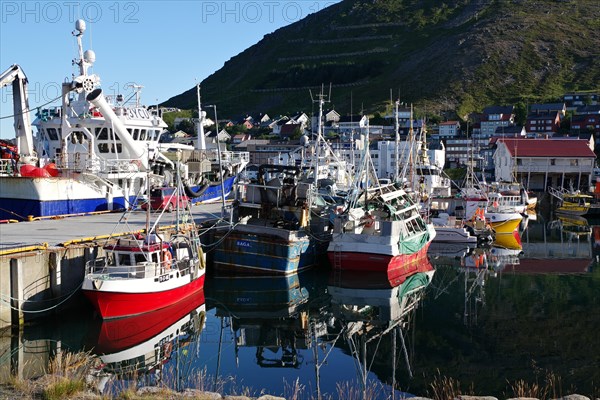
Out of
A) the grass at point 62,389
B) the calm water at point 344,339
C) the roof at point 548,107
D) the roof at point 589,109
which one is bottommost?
the calm water at point 344,339

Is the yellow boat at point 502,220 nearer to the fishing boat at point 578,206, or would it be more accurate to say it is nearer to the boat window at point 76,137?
the fishing boat at point 578,206

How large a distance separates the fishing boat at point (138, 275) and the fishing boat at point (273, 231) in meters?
5.27

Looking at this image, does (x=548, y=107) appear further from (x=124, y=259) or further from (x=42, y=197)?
(x=124, y=259)

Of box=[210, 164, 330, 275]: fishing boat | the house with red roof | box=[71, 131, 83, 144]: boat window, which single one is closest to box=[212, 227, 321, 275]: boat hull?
box=[210, 164, 330, 275]: fishing boat

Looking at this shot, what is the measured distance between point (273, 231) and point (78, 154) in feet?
46.8

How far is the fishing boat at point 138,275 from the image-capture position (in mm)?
21094

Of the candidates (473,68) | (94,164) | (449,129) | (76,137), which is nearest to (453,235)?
(94,164)

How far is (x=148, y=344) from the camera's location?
20.3 m

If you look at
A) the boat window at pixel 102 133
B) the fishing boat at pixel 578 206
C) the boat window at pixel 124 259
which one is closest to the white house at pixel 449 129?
the fishing boat at pixel 578 206

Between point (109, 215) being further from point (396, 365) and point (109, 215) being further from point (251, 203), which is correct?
point (396, 365)

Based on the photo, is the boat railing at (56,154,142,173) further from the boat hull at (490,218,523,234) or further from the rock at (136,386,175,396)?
the boat hull at (490,218,523,234)

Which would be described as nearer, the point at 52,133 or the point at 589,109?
the point at 52,133

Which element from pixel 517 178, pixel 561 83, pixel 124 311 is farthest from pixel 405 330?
pixel 561 83

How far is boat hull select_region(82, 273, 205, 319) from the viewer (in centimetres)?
2095
